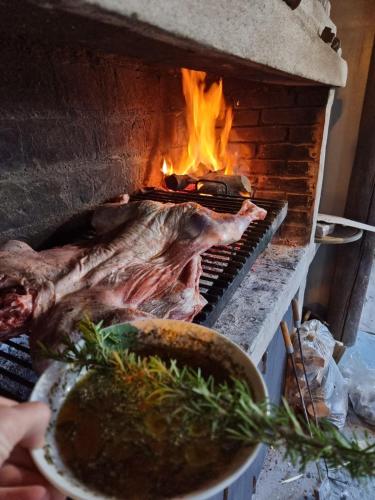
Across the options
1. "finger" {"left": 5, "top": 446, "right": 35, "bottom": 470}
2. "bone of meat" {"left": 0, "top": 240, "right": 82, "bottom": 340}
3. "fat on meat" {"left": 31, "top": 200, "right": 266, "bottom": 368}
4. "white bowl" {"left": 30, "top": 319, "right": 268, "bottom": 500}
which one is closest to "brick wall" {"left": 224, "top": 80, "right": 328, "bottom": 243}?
"fat on meat" {"left": 31, "top": 200, "right": 266, "bottom": 368}

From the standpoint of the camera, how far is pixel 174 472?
517 mm

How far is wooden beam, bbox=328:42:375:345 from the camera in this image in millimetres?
2670

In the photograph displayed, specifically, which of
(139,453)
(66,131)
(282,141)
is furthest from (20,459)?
(282,141)

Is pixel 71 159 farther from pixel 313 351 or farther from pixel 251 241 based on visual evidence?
pixel 313 351

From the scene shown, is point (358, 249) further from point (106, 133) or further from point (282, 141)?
point (106, 133)

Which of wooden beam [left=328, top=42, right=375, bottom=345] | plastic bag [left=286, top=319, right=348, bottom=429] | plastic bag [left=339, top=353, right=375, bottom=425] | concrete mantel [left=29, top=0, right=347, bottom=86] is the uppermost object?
concrete mantel [left=29, top=0, right=347, bottom=86]

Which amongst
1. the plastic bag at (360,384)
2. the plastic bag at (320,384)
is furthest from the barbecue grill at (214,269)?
the plastic bag at (360,384)

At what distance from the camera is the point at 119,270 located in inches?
51.4

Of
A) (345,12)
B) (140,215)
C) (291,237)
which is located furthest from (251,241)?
(345,12)

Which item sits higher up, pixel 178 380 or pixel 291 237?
pixel 178 380

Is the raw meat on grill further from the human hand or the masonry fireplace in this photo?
the human hand

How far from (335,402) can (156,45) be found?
2.45 m

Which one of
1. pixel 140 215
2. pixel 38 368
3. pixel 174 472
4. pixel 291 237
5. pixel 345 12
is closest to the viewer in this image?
pixel 174 472

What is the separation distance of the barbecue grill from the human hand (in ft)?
1.06
